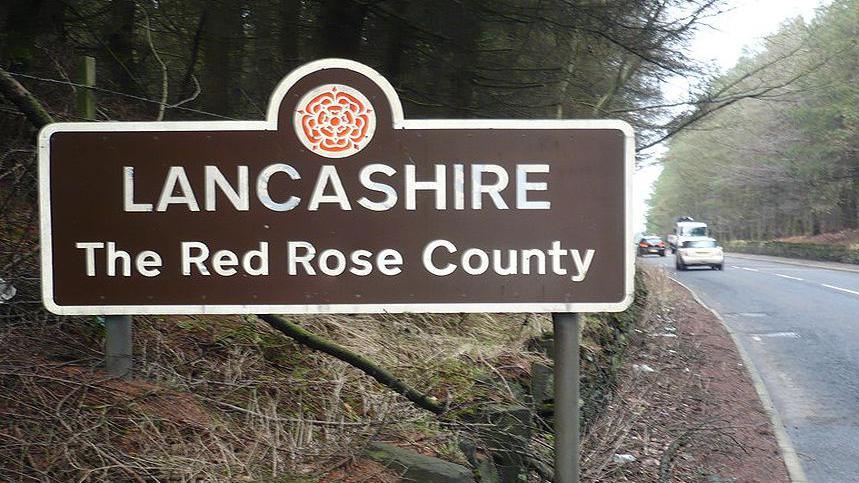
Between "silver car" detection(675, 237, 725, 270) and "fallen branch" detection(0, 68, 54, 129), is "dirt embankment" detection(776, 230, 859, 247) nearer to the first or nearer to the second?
"silver car" detection(675, 237, 725, 270)

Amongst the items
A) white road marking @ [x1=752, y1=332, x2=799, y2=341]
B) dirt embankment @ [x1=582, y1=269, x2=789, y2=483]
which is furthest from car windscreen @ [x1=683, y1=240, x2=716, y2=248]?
dirt embankment @ [x1=582, y1=269, x2=789, y2=483]

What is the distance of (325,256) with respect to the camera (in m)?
2.70

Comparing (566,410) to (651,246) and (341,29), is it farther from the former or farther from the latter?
(651,246)

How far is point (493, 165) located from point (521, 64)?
3.61 metres

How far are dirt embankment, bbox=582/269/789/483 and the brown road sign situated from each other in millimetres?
2373

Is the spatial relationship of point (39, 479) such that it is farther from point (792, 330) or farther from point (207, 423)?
point (792, 330)

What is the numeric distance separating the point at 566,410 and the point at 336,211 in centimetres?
100

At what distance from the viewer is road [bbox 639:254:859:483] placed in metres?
7.36

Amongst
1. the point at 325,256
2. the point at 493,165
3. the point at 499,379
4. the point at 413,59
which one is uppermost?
the point at 413,59

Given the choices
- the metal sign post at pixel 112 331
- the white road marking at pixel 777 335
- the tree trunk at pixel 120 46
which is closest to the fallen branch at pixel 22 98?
the metal sign post at pixel 112 331

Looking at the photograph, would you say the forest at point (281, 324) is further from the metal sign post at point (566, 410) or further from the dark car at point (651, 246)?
the dark car at point (651, 246)

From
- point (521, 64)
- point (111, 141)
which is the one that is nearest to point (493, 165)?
point (111, 141)

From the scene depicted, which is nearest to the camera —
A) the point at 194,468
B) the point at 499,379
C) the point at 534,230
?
the point at 534,230

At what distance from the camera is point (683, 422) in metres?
7.36
